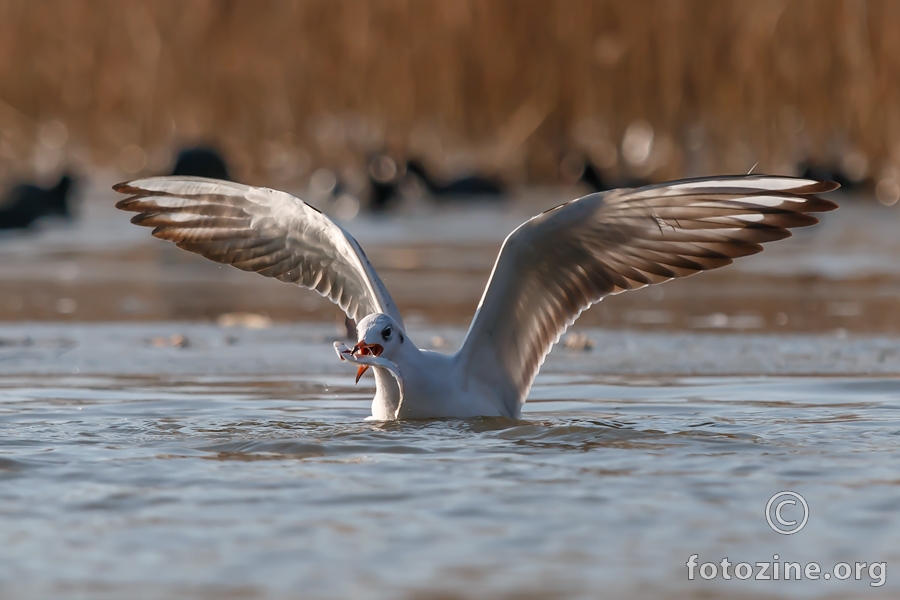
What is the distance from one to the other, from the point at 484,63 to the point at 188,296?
22.8 feet

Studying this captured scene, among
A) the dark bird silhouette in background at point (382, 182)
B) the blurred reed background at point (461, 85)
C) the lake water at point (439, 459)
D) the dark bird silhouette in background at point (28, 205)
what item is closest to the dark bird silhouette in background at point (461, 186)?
the dark bird silhouette in background at point (382, 182)

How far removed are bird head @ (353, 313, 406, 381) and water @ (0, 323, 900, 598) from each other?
1.05 ft

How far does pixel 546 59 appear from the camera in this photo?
1647cm

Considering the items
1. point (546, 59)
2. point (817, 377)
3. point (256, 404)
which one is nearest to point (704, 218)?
point (817, 377)

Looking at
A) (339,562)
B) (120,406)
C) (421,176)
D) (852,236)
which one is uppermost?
(421,176)

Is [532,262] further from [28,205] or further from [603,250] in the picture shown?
[28,205]

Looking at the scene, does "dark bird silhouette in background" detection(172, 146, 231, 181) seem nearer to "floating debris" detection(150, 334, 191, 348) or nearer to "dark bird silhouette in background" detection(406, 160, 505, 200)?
"dark bird silhouette in background" detection(406, 160, 505, 200)

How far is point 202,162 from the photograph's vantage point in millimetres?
17078

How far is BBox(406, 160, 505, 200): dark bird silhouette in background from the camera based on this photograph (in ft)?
57.9

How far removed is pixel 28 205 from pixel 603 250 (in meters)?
11.0

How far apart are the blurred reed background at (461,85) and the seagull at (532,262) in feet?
29.0

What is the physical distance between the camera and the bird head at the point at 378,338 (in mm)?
5617

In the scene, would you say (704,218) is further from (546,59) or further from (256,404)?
(546,59)

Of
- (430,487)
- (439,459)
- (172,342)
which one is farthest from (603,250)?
(172,342)
